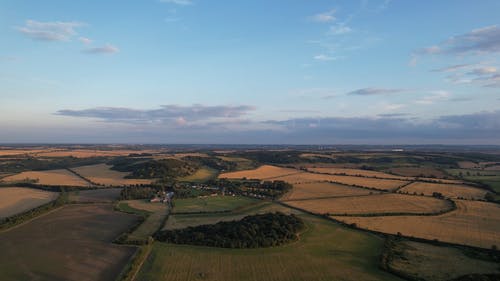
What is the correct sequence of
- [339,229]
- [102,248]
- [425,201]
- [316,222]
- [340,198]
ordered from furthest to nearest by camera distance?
[340,198] < [425,201] < [316,222] < [339,229] < [102,248]

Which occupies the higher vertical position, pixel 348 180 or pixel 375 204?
pixel 348 180

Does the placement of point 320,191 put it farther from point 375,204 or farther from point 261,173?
point 261,173

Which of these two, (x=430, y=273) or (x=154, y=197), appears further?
(x=154, y=197)

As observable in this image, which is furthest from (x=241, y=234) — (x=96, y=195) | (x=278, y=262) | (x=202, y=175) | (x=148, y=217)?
(x=202, y=175)

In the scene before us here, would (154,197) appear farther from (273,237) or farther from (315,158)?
(315,158)

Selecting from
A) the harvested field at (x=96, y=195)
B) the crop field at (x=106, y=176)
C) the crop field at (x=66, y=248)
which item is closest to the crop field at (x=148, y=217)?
the crop field at (x=66, y=248)

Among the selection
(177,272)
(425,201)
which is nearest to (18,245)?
(177,272)
